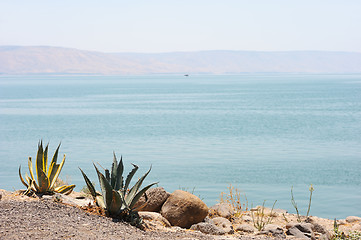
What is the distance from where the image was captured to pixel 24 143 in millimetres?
31906

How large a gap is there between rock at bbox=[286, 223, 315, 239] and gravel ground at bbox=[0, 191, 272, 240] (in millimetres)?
1412

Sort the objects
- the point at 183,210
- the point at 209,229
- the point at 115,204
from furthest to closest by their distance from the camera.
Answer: the point at 183,210 → the point at 209,229 → the point at 115,204

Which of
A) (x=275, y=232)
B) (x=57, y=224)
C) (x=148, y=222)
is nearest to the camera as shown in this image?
(x=57, y=224)

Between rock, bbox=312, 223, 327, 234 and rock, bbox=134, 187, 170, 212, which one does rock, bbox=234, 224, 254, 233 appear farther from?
rock, bbox=134, 187, 170, 212

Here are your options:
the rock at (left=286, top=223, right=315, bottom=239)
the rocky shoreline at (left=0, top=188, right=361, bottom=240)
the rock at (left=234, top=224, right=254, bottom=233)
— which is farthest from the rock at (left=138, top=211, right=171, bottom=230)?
the rock at (left=286, top=223, right=315, bottom=239)

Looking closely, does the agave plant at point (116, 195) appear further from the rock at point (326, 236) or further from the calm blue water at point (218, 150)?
the calm blue water at point (218, 150)

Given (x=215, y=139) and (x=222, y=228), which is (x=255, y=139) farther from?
(x=222, y=228)

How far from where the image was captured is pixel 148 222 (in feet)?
25.3

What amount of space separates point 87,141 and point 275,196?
18.0 m

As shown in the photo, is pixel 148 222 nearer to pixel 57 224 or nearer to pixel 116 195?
pixel 116 195

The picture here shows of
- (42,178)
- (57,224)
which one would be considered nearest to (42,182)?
(42,178)

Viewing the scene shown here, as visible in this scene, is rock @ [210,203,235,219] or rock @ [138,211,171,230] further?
rock @ [210,203,235,219]

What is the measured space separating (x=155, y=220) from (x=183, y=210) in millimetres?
614

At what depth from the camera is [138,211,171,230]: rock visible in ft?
25.3
